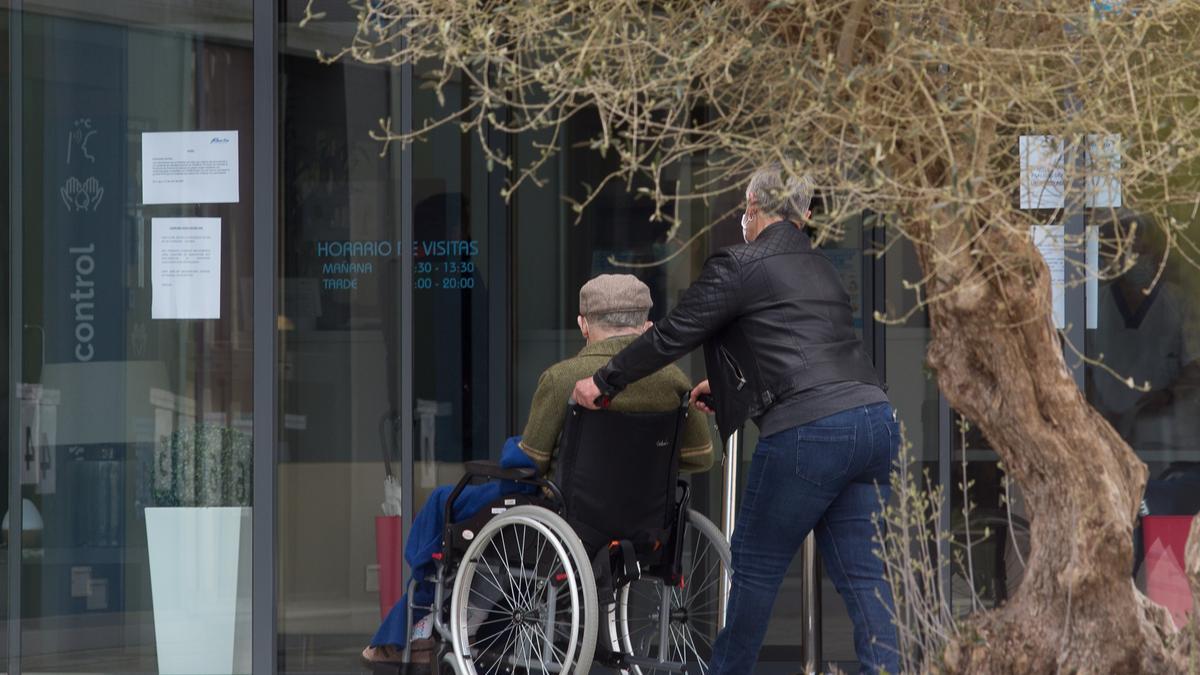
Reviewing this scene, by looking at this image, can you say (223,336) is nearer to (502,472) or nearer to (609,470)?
(502,472)

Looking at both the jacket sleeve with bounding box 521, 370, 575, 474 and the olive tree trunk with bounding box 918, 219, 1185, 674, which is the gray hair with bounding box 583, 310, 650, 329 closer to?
the jacket sleeve with bounding box 521, 370, 575, 474

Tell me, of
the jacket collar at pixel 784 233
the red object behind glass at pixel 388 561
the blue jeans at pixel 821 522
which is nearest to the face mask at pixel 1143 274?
the blue jeans at pixel 821 522

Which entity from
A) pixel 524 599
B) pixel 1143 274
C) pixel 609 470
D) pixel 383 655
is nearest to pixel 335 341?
pixel 383 655

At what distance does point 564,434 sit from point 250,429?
2168 millimetres

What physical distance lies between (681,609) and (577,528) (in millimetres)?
665

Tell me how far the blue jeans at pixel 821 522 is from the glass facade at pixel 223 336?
6.91ft

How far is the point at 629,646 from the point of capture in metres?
5.10

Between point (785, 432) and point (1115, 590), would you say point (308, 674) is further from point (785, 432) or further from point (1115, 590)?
point (1115, 590)

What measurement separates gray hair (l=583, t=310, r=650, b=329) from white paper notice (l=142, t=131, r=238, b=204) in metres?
2.17

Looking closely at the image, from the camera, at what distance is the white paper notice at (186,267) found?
6.52m

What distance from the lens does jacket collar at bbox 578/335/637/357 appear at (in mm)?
4887

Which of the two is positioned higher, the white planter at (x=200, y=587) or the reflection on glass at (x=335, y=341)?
the reflection on glass at (x=335, y=341)

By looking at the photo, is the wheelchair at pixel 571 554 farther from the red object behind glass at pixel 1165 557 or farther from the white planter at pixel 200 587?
the red object behind glass at pixel 1165 557

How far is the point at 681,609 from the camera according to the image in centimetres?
521
